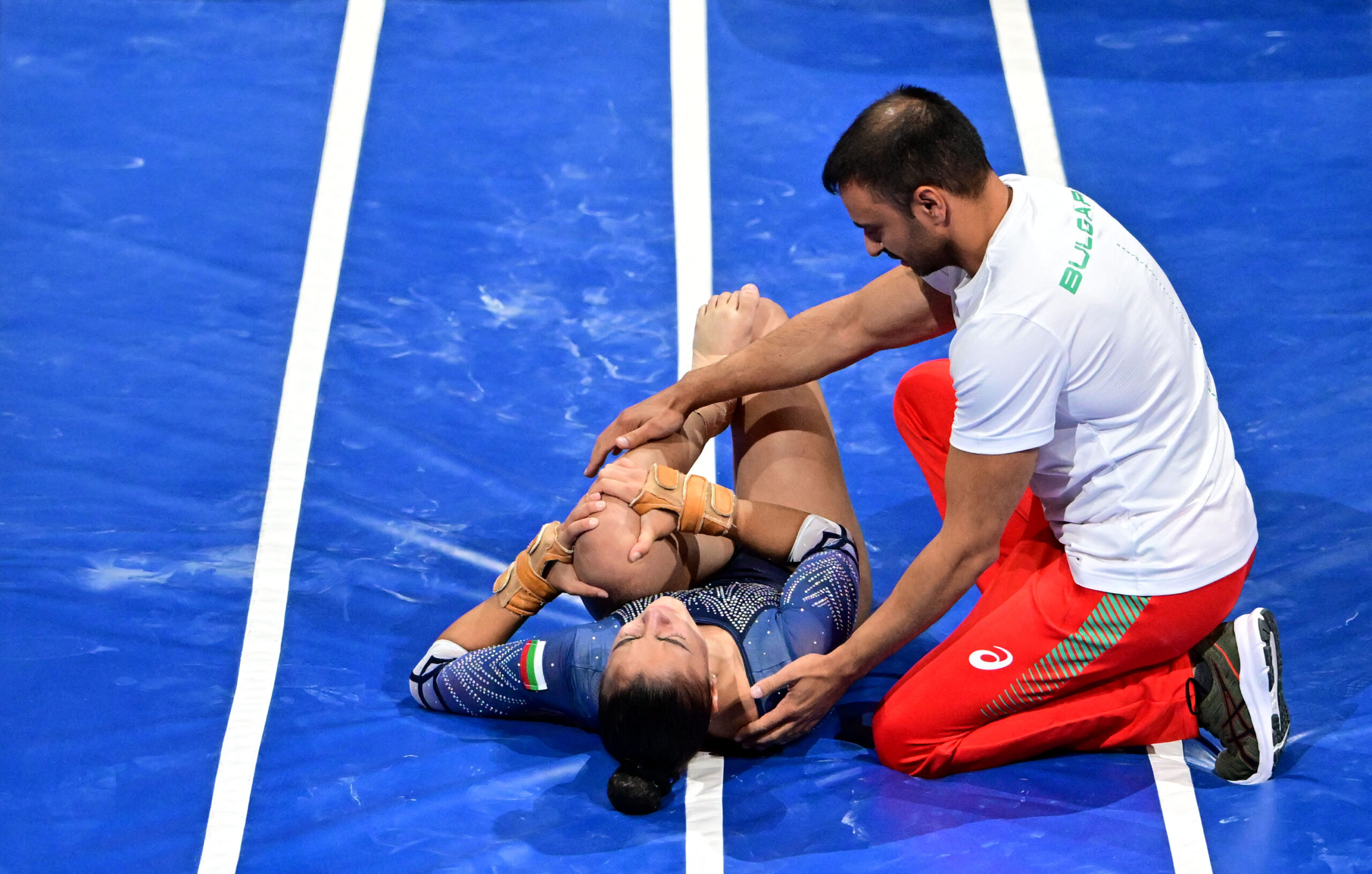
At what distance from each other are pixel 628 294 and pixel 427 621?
1.27 meters

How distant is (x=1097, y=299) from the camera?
2312 millimetres

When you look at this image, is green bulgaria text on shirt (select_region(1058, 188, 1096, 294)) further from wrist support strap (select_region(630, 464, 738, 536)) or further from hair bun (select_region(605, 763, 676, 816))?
hair bun (select_region(605, 763, 676, 816))

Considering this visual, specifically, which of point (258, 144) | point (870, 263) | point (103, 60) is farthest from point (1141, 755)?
point (103, 60)

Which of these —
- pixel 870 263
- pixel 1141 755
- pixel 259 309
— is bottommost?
pixel 1141 755

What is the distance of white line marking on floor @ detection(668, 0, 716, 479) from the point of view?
152 inches

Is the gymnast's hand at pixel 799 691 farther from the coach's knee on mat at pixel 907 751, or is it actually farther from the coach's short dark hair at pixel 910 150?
the coach's short dark hair at pixel 910 150

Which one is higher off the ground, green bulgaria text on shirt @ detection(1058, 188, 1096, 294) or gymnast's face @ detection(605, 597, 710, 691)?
green bulgaria text on shirt @ detection(1058, 188, 1096, 294)

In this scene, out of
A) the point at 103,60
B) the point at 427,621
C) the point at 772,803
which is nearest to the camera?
the point at 772,803

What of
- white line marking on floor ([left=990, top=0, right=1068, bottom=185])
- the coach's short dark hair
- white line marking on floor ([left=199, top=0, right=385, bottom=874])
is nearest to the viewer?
the coach's short dark hair

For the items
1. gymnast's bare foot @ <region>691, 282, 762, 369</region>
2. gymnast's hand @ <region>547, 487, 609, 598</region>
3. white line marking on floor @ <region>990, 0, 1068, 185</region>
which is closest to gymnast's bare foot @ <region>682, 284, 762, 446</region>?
gymnast's bare foot @ <region>691, 282, 762, 369</region>

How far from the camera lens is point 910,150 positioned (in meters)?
2.23

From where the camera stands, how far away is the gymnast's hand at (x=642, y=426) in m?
3.00

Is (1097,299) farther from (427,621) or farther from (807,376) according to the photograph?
(427,621)

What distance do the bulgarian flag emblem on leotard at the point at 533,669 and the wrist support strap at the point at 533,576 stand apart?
23 centimetres
